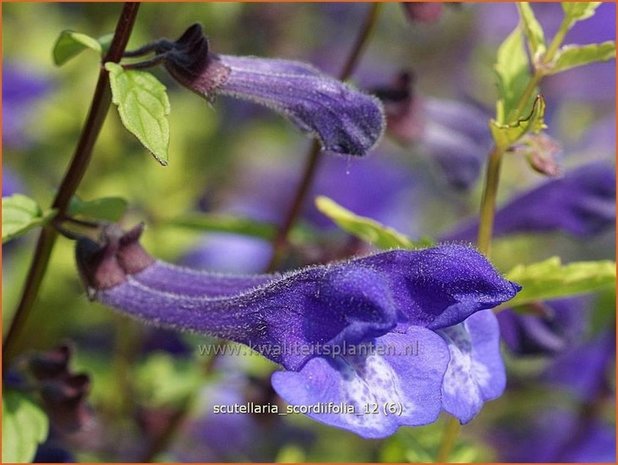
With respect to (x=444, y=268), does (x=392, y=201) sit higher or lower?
lower

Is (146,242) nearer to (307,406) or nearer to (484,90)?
(307,406)

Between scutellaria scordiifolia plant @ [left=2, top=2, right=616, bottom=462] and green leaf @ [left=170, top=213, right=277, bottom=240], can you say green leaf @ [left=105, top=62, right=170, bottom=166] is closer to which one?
scutellaria scordiifolia plant @ [left=2, top=2, right=616, bottom=462]

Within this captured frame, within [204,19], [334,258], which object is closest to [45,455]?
[334,258]

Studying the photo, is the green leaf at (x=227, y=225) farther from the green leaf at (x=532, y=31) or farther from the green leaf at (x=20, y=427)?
the green leaf at (x=532, y=31)

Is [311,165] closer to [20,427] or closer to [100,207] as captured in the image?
[100,207]

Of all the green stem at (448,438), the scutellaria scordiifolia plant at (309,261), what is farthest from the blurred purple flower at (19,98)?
the green stem at (448,438)

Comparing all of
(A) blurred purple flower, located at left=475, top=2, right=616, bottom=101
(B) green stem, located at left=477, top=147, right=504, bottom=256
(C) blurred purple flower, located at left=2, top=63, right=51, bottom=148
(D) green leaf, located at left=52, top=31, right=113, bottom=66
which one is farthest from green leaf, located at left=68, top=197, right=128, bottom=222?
(A) blurred purple flower, located at left=475, top=2, right=616, bottom=101

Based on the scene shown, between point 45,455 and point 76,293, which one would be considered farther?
point 76,293
